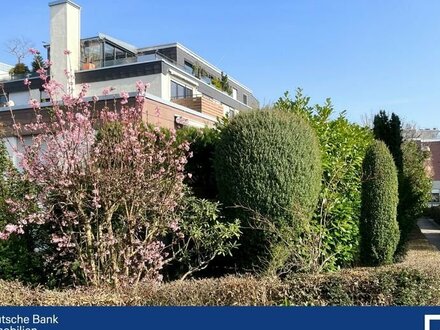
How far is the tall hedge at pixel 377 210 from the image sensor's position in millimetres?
8578

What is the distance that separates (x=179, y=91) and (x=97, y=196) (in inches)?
1045

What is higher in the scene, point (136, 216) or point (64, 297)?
point (136, 216)

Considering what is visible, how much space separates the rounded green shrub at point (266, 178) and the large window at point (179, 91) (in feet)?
78.8

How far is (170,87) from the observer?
1203 inches

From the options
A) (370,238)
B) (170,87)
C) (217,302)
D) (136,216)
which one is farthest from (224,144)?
(170,87)

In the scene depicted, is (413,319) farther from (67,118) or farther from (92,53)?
(92,53)

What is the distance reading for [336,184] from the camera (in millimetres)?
8414

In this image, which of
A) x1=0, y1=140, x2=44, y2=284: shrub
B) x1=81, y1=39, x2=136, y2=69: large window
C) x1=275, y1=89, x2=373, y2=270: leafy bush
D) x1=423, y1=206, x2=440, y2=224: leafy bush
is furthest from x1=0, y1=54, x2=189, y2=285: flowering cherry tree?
x1=81, y1=39, x2=136, y2=69: large window

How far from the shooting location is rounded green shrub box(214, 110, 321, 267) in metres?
6.86

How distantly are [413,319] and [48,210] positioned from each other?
15.1ft

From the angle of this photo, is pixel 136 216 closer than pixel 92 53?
Yes

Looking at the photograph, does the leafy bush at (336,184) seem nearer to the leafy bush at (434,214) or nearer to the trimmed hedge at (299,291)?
the trimmed hedge at (299,291)


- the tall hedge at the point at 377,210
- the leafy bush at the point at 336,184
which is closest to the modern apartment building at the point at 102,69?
the leafy bush at the point at 336,184

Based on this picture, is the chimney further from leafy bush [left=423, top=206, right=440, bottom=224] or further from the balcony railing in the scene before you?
leafy bush [left=423, top=206, right=440, bottom=224]
